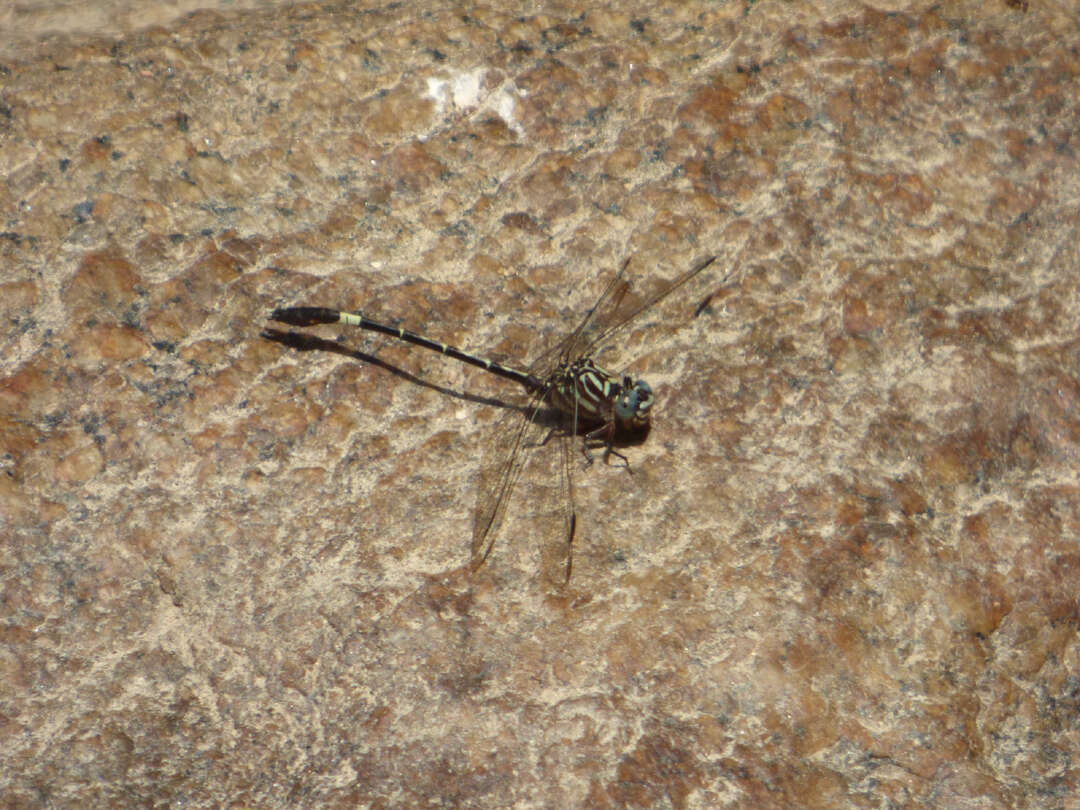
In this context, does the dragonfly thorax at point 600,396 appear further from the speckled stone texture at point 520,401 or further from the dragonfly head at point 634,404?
the speckled stone texture at point 520,401

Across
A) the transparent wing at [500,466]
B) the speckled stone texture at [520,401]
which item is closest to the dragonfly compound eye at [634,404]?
the speckled stone texture at [520,401]

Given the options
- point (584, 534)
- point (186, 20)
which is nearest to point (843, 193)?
point (584, 534)

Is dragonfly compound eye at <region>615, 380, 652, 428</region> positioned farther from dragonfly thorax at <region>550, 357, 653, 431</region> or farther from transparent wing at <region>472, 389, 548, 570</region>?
transparent wing at <region>472, 389, 548, 570</region>

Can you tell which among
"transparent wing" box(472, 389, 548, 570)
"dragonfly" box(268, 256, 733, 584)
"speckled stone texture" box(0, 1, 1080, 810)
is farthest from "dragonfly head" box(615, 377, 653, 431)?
"transparent wing" box(472, 389, 548, 570)

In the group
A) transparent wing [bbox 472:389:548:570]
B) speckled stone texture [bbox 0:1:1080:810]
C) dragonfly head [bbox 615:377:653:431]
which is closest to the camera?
speckled stone texture [bbox 0:1:1080:810]

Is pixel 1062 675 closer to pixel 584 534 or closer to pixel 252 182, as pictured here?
pixel 584 534

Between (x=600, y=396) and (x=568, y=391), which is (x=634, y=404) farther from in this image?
(x=568, y=391)

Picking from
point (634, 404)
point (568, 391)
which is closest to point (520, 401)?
point (568, 391)

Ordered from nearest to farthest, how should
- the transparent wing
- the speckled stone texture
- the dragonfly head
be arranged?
1. the speckled stone texture
2. the transparent wing
3. the dragonfly head
